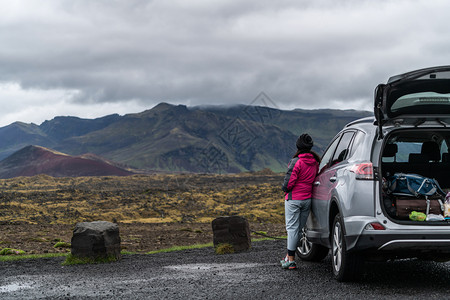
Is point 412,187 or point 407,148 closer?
point 412,187

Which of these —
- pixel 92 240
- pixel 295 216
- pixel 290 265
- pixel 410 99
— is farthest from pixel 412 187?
pixel 92 240

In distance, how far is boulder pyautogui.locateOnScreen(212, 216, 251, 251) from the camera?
14.2 m

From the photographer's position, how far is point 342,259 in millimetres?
7953

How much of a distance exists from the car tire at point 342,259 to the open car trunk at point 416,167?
0.78 metres

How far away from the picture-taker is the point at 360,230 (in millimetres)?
7344

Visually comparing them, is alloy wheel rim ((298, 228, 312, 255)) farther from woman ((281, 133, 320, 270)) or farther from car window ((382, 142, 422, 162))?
car window ((382, 142, 422, 162))

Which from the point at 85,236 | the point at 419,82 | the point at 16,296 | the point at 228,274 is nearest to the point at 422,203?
the point at 419,82

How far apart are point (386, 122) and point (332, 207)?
1.53 metres

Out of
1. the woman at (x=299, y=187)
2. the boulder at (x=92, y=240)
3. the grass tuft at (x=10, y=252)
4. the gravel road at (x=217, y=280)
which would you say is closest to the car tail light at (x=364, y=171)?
the gravel road at (x=217, y=280)

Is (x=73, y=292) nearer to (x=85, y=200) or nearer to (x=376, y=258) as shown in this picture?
(x=376, y=258)

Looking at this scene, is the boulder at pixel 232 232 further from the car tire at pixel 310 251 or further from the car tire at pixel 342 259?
the car tire at pixel 342 259

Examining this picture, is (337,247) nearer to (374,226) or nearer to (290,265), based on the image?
(374,226)

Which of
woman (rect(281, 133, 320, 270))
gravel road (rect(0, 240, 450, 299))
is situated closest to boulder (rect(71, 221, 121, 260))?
gravel road (rect(0, 240, 450, 299))

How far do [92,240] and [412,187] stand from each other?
728 cm
